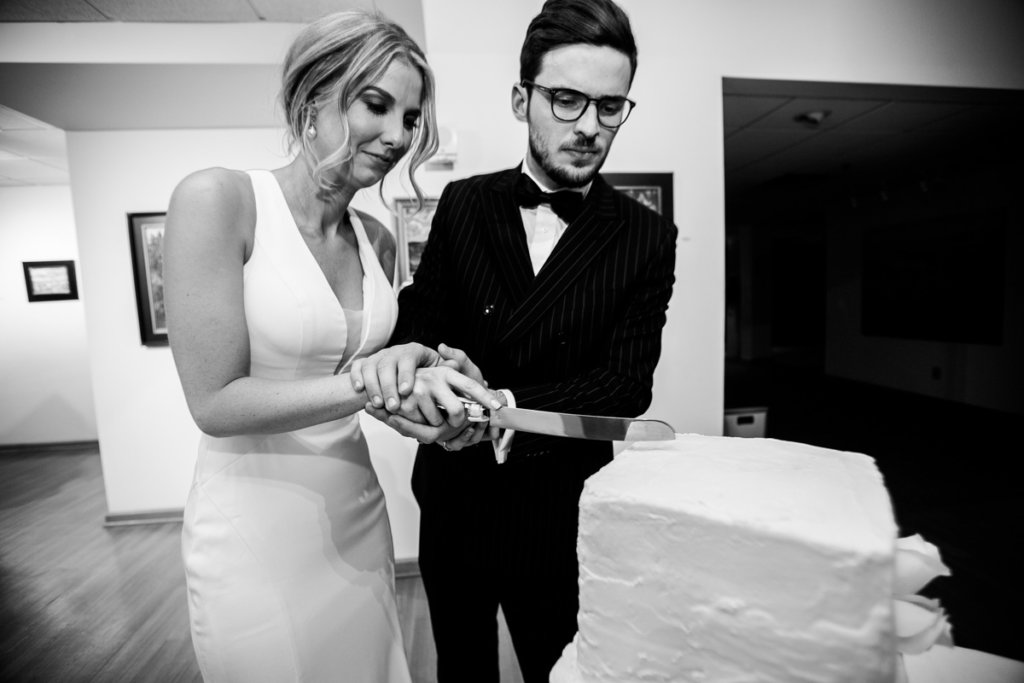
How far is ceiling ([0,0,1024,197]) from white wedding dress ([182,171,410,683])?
226cm

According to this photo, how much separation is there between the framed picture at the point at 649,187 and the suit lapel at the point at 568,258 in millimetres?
1572

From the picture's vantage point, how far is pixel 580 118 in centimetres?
105

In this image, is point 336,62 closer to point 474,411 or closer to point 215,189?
point 215,189

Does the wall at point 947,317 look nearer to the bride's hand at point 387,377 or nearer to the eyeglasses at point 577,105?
the eyeglasses at point 577,105

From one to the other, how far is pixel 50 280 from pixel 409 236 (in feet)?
15.1

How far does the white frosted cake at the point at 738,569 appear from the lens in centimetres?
51

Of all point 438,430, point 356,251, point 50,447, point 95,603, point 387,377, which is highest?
point 356,251

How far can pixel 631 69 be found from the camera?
107cm


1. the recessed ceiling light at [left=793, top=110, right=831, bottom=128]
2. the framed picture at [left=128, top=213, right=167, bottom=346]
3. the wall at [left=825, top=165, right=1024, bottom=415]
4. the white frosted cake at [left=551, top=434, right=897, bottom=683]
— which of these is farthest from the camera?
the wall at [left=825, top=165, right=1024, bottom=415]

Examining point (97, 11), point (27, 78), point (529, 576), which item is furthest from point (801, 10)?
point (27, 78)

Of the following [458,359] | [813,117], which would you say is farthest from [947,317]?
[458,359]

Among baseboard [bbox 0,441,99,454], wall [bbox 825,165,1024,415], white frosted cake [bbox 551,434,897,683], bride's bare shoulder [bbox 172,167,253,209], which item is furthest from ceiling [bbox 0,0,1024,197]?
baseboard [bbox 0,441,99,454]

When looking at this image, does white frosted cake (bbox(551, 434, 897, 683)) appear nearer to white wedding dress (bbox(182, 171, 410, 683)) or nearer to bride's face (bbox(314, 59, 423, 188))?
white wedding dress (bbox(182, 171, 410, 683))

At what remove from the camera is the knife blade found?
78cm
